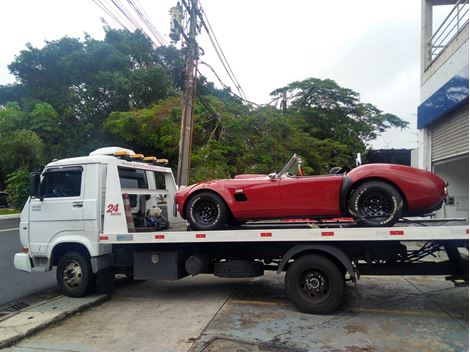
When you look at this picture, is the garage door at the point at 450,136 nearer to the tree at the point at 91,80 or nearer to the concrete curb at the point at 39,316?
the concrete curb at the point at 39,316

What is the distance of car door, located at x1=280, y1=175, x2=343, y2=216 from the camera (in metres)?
6.19

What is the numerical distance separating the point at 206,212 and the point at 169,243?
0.75 metres

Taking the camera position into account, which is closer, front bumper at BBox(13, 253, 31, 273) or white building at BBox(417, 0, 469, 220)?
front bumper at BBox(13, 253, 31, 273)

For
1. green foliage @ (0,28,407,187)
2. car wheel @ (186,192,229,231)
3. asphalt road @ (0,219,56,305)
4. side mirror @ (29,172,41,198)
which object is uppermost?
green foliage @ (0,28,407,187)

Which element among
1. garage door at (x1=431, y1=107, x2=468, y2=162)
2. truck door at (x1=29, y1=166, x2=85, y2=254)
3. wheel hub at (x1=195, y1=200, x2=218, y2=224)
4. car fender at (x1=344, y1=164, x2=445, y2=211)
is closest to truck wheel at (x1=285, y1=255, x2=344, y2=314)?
→ car fender at (x1=344, y1=164, x2=445, y2=211)

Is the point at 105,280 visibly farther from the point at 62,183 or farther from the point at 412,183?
the point at 412,183

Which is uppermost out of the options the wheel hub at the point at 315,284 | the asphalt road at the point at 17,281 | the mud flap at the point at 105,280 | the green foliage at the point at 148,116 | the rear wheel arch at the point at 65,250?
the green foliage at the point at 148,116

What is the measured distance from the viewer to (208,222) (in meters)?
6.70

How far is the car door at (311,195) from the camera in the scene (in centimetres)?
619

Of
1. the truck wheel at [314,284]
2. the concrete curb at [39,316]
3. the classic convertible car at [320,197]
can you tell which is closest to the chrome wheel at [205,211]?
the classic convertible car at [320,197]

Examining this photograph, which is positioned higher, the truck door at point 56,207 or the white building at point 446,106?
the white building at point 446,106

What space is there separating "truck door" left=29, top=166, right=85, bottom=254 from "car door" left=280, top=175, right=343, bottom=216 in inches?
130

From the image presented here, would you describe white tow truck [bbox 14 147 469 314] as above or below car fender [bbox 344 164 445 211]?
below

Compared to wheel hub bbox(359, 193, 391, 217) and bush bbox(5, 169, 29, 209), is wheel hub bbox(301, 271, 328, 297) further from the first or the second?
bush bbox(5, 169, 29, 209)
